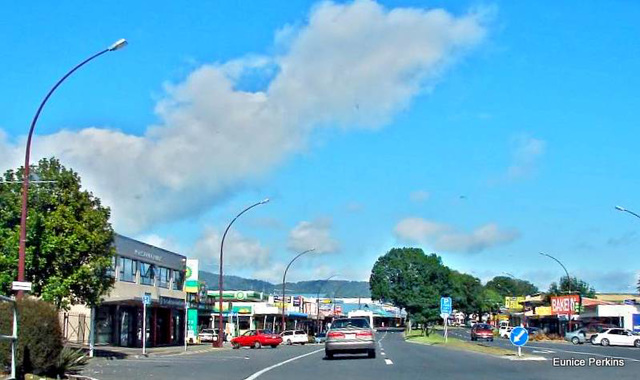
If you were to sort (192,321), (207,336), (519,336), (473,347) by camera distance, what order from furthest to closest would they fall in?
(207,336), (192,321), (473,347), (519,336)

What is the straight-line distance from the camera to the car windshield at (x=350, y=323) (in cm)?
3137

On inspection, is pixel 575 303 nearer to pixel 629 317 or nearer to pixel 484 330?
pixel 629 317

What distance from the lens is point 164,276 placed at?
220ft

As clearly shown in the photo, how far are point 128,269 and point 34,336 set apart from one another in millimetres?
40519

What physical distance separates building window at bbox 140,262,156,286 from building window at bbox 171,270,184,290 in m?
5.65

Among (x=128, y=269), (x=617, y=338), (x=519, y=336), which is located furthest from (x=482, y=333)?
(x=519, y=336)

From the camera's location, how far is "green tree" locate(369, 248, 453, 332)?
112075mm

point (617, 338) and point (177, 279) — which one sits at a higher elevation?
point (177, 279)

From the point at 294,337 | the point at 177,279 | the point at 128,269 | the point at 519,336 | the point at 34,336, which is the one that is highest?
the point at 128,269

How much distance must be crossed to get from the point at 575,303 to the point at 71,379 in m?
86.3

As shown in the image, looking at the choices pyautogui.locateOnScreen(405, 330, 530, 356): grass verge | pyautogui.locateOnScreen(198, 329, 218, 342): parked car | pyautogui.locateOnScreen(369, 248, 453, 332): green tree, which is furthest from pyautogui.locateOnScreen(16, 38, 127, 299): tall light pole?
pyautogui.locateOnScreen(369, 248, 453, 332): green tree

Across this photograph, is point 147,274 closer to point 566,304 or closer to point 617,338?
point 617,338

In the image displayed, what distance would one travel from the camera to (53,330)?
18797mm

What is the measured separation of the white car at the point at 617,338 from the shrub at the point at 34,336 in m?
53.9
